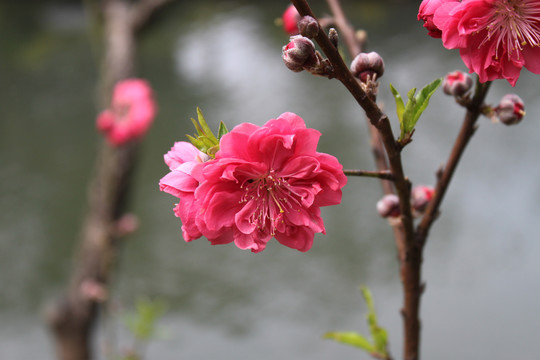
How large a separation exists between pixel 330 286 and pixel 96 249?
1.45 metres

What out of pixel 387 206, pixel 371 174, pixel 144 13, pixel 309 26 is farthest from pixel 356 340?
pixel 144 13

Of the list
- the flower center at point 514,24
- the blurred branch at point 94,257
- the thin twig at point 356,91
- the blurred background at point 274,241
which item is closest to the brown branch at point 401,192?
the thin twig at point 356,91

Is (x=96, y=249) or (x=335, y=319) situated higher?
(x=96, y=249)

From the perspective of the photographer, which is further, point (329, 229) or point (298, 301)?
point (329, 229)

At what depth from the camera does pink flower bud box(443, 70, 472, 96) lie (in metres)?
0.44

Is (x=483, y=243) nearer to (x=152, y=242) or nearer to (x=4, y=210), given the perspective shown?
(x=152, y=242)

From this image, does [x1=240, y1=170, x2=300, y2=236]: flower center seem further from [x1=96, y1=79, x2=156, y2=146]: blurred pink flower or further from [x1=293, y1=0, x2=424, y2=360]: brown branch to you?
[x1=96, y1=79, x2=156, y2=146]: blurred pink flower

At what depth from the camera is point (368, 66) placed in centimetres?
38

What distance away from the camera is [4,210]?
356 cm

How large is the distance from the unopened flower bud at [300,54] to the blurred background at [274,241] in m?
2.09

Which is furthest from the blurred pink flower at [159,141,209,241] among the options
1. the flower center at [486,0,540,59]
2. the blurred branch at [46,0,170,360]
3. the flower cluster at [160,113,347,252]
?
the blurred branch at [46,0,170,360]

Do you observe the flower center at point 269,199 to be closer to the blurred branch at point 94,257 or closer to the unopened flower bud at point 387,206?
the unopened flower bud at point 387,206

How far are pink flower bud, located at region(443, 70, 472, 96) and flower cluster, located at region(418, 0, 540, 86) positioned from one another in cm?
6

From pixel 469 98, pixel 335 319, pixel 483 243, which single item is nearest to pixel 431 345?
pixel 335 319
